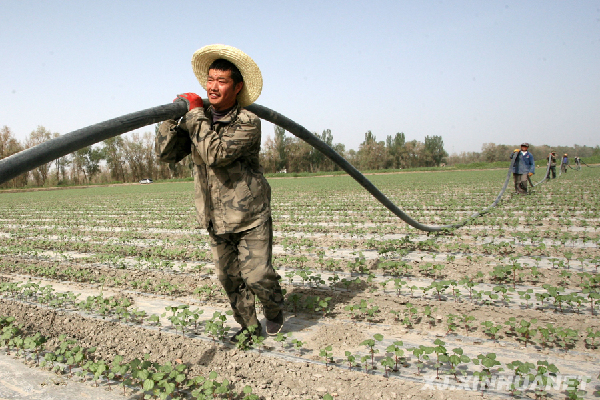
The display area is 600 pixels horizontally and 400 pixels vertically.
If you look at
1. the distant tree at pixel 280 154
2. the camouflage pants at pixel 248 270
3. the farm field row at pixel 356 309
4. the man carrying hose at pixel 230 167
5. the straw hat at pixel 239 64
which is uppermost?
the distant tree at pixel 280 154

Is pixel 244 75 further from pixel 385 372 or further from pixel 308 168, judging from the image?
pixel 308 168

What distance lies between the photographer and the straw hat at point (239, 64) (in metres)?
2.68

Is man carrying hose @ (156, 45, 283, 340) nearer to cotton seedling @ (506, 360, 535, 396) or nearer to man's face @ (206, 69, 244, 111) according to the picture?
man's face @ (206, 69, 244, 111)

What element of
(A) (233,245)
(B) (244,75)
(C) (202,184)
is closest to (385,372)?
(A) (233,245)

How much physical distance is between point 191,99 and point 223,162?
1.60 ft

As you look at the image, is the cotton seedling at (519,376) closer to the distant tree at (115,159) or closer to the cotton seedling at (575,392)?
the cotton seedling at (575,392)

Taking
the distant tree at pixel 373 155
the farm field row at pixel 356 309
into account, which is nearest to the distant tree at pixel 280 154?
the distant tree at pixel 373 155

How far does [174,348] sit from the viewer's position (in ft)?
9.68

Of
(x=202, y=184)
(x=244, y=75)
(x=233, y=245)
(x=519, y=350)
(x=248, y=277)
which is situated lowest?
(x=519, y=350)

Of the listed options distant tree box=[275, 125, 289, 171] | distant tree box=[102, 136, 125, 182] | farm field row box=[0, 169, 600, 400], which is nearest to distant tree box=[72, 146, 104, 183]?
distant tree box=[102, 136, 125, 182]

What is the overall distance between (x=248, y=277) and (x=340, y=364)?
0.83 metres

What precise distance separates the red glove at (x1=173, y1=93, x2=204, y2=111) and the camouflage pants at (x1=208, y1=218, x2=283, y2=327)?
84 cm

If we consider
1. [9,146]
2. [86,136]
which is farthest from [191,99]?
[9,146]

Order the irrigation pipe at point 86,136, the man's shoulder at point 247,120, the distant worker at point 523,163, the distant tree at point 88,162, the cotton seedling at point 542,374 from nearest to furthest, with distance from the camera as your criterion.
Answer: the irrigation pipe at point 86,136 → the cotton seedling at point 542,374 → the man's shoulder at point 247,120 → the distant worker at point 523,163 → the distant tree at point 88,162
